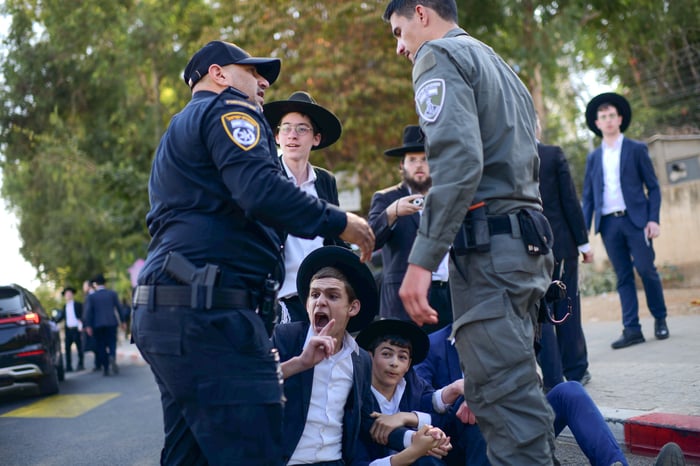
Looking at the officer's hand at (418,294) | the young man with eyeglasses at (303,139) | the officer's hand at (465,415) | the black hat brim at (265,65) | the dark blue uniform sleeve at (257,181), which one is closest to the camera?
the dark blue uniform sleeve at (257,181)

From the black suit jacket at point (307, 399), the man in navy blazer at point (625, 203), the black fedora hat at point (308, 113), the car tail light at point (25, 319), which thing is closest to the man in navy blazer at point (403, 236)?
the black fedora hat at point (308, 113)

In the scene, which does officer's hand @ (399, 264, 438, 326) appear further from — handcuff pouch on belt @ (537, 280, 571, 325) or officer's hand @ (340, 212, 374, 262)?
handcuff pouch on belt @ (537, 280, 571, 325)

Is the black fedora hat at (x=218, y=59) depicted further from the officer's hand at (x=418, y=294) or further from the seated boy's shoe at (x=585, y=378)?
the seated boy's shoe at (x=585, y=378)

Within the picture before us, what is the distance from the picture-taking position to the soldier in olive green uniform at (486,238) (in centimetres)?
295

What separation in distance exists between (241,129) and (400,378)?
2.13 metres

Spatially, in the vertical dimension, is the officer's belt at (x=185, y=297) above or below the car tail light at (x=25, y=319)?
above

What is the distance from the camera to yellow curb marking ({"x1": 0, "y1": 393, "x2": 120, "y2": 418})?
927 centimetres

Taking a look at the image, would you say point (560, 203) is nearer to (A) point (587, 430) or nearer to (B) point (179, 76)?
(A) point (587, 430)

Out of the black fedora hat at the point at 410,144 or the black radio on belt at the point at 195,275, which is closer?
the black radio on belt at the point at 195,275

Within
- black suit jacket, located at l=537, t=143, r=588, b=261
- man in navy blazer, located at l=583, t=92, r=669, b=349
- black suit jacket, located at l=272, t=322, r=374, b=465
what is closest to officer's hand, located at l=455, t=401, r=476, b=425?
black suit jacket, located at l=272, t=322, r=374, b=465

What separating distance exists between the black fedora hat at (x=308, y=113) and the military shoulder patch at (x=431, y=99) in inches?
82.0

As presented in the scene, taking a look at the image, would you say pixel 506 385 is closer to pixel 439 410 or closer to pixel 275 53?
pixel 439 410

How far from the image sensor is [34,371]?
10742mm

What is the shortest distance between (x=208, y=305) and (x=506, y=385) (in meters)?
1.12
